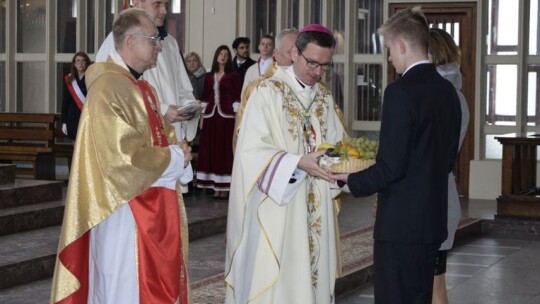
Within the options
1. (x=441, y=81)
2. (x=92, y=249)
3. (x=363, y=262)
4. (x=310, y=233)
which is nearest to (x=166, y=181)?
(x=92, y=249)

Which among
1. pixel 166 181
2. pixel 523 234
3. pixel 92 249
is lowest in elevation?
pixel 523 234

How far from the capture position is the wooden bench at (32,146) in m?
12.9

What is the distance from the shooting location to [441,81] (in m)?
4.69

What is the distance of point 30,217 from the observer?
929cm

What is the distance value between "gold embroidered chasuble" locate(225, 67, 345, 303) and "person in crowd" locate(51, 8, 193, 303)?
433 mm

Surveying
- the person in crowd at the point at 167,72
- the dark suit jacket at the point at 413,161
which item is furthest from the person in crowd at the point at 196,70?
the dark suit jacket at the point at 413,161

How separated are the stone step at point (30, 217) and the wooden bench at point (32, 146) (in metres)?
3.01

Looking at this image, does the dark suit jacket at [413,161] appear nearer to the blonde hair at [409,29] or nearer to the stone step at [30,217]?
the blonde hair at [409,29]

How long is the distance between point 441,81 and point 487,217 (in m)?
7.48

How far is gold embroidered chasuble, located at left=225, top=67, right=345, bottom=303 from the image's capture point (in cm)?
543

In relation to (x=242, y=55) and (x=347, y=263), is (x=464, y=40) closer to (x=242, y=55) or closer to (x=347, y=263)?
(x=242, y=55)

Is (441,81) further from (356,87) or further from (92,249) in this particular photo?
(356,87)

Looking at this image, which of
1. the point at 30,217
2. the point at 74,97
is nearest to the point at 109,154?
the point at 30,217

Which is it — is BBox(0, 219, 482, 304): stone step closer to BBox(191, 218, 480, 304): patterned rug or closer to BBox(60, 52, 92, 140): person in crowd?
BBox(191, 218, 480, 304): patterned rug
